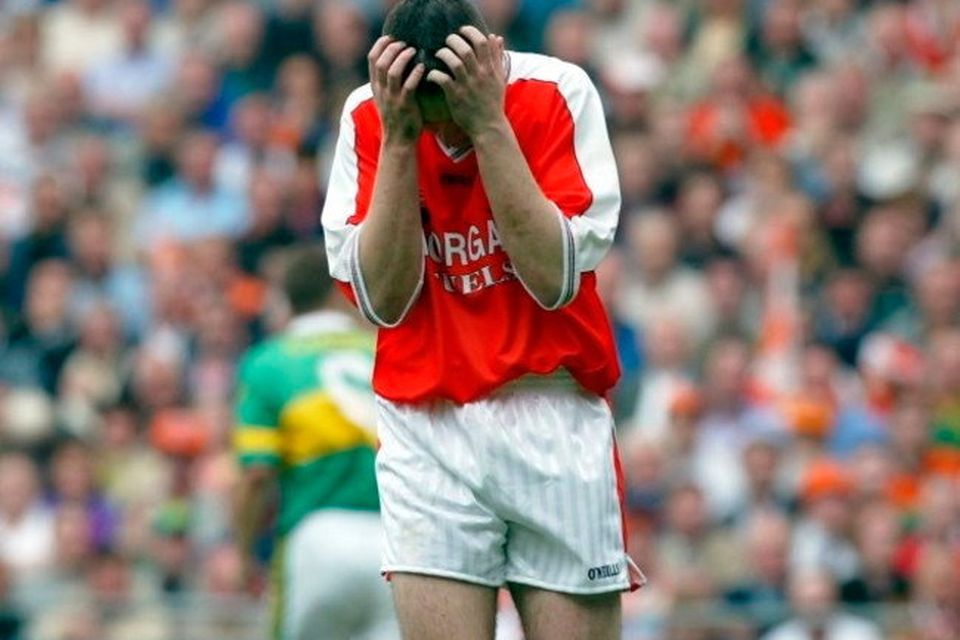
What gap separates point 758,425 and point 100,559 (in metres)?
3.63

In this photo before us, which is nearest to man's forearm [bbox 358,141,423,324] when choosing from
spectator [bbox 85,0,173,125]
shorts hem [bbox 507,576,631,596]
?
shorts hem [bbox 507,576,631,596]

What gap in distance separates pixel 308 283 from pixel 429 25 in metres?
3.13

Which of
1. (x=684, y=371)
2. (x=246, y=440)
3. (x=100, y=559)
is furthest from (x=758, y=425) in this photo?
(x=246, y=440)

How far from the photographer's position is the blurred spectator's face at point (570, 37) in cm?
1636

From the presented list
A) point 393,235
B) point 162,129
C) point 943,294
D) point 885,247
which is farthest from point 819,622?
point 162,129

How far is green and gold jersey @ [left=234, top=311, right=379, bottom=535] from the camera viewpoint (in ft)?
30.6

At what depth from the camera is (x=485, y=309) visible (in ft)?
22.2

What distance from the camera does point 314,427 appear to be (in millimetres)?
9352

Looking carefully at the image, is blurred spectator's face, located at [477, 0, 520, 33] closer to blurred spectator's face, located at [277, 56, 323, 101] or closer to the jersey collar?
blurred spectator's face, located at [277, 56, 323, 101]

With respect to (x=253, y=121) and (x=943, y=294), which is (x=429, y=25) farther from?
(x=253, y=121)

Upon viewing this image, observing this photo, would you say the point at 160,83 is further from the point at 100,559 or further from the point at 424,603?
the point at 424,603

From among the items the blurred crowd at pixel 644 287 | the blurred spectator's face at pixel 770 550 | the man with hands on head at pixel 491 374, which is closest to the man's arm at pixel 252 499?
the man with hands on head at pixel 491 374

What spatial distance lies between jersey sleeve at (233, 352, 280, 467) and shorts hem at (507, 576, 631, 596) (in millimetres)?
2674

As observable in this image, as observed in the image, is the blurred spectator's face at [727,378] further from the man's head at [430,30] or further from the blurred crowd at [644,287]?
the man's head at [430,30]
